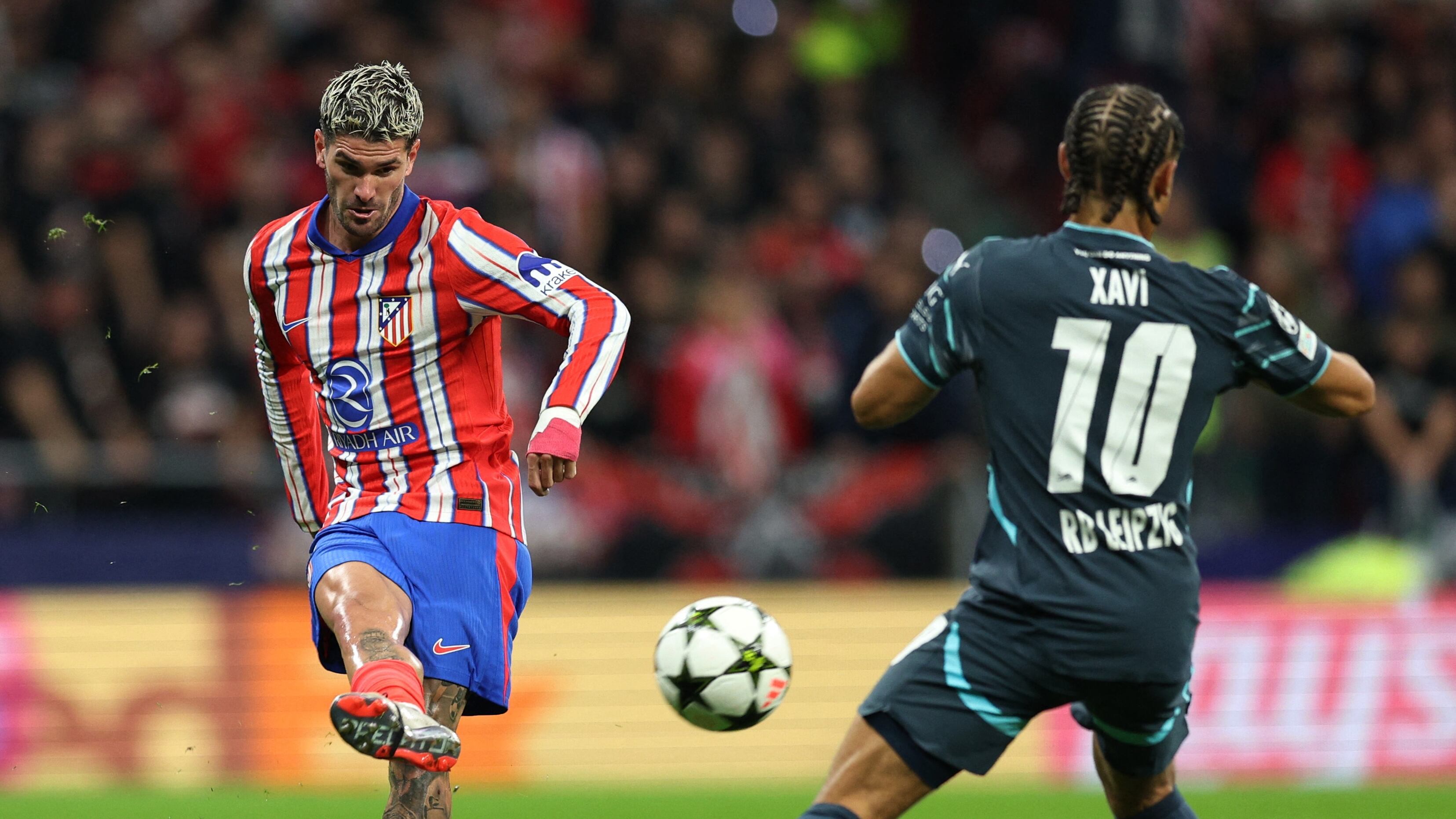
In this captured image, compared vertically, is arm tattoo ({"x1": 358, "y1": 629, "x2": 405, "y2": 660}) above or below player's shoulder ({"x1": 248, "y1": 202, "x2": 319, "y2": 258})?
below

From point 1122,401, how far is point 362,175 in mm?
1971

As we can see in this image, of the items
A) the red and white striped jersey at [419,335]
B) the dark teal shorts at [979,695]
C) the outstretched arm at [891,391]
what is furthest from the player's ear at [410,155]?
the dark teal shorts at [979,695]

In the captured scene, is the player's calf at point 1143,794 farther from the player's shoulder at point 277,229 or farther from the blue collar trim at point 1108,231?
the player's shoulder at point 277,229

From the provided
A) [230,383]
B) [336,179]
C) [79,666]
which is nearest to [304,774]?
[79,666]

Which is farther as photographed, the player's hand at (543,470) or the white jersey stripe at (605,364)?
the white jersey stripe at (605,364)

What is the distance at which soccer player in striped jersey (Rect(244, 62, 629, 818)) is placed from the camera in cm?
476

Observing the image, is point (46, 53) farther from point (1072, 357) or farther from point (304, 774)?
point (1072, 357)


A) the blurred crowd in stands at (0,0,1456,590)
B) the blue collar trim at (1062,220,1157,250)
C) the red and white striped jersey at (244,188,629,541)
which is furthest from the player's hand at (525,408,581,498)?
the blurred crowd in stands at (0,0,1456,590)

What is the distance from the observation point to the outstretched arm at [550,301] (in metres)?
4.86

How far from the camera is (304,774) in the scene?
387 inches

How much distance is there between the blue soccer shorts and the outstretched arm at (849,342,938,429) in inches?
44.4

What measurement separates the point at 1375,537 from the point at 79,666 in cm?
729

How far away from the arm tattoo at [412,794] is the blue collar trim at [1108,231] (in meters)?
2.02

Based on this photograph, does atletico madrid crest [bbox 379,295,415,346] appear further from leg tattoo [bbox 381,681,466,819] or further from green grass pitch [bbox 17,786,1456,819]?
green grass pitch [bbox 17,786,1456,819]
